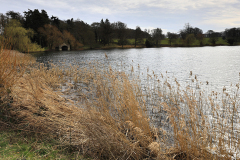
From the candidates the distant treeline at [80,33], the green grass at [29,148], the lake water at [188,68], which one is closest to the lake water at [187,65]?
the lake water at [188,68]

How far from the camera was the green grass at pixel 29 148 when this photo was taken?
2.85 meters

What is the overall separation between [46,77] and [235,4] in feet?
78.1

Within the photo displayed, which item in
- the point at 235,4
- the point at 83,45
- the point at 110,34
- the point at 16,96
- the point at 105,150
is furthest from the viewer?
the point at 110,34

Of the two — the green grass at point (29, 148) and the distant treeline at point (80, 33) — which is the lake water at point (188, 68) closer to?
the green grass at point (29, 148)

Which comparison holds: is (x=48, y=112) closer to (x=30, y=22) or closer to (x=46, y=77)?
(x=46, y=77)

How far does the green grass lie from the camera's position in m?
2.85

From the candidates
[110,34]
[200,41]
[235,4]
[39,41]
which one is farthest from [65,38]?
[200,41]

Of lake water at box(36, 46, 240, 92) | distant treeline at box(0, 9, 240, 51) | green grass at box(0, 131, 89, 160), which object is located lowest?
green grass at box(0, 131, 89, 160)

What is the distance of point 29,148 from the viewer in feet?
10.2

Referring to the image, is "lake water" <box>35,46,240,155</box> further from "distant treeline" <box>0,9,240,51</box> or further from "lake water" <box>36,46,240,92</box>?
"distant treeline" <box>0,9,240,51</box>

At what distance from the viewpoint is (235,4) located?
19359 mm

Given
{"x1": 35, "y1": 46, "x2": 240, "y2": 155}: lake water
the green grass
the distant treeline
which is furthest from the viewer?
the distant treeline

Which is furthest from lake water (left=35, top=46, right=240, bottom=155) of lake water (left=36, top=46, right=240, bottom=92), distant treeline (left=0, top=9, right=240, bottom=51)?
distant treeline (left=0, top=9, right=240, bottom=51)

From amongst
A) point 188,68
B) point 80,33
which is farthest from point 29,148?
point 80,33
